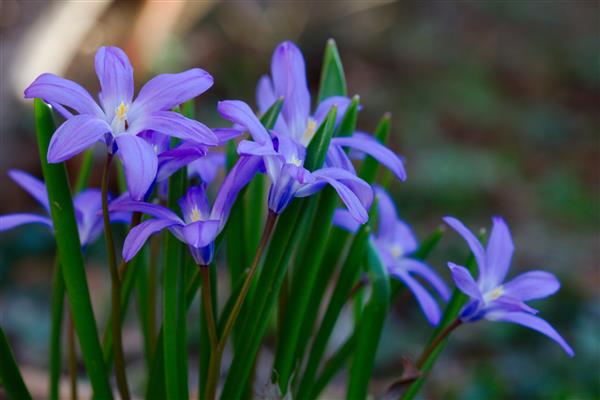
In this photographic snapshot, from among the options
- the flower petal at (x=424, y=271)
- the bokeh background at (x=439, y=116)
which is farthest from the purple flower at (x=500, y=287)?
the bokeh background at (x=439, y=116)

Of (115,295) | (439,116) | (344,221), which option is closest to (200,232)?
(115,295)

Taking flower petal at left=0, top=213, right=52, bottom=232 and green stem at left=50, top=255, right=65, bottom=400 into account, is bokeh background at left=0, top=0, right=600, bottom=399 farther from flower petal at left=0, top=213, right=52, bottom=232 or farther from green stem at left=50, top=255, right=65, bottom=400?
flower petal at left=0, top=213, right=52, bottom=232

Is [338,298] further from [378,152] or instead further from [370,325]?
[378,152]

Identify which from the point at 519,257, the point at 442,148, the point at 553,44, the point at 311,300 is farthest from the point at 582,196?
the point at 311,300

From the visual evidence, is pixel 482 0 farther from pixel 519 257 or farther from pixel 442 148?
pixel 519 257

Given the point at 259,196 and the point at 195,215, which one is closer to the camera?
the point at 195,215

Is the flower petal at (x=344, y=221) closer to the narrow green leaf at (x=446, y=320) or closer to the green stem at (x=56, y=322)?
the narrow green leaf at (x=446, y=320)
